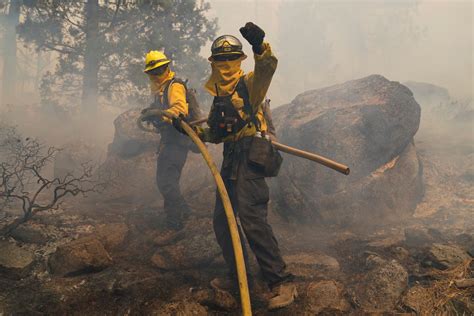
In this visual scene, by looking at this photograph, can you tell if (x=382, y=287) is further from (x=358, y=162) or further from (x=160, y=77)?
(x=160, y=77)

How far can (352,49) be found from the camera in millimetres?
34844

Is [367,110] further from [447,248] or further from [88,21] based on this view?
Result: [88,21]

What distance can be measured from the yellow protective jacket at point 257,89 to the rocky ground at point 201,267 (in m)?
1.37

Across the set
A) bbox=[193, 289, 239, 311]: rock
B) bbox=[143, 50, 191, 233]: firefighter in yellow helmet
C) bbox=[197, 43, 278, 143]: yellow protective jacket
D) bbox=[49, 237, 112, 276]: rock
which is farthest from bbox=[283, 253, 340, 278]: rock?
bbox=[49, 237, 112, 276]: rock

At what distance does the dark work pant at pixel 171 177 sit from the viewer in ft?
15.6

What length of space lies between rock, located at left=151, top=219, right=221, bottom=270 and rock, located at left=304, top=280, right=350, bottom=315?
1226 mm

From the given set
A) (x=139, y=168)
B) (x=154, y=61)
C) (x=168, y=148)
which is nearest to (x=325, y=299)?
(x=168, y=148)

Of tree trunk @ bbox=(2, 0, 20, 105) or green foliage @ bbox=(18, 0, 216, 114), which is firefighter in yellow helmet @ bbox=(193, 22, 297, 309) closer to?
green foliage @ bbox=(18, 0, 216, 114)

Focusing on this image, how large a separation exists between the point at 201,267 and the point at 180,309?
38.9 inches

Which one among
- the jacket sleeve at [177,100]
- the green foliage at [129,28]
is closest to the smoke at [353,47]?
the green foliage at [129,28]

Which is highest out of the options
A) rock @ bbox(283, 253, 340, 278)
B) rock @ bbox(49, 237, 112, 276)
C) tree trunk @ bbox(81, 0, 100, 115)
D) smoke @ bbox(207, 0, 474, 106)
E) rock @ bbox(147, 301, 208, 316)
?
smoke @ bbox(207, 0, 474, 106)

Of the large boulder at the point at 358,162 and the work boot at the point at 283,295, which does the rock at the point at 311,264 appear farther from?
the large boulder at the point at 358,162

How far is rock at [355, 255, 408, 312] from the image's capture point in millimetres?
2988

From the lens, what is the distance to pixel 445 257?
11.3 feet
